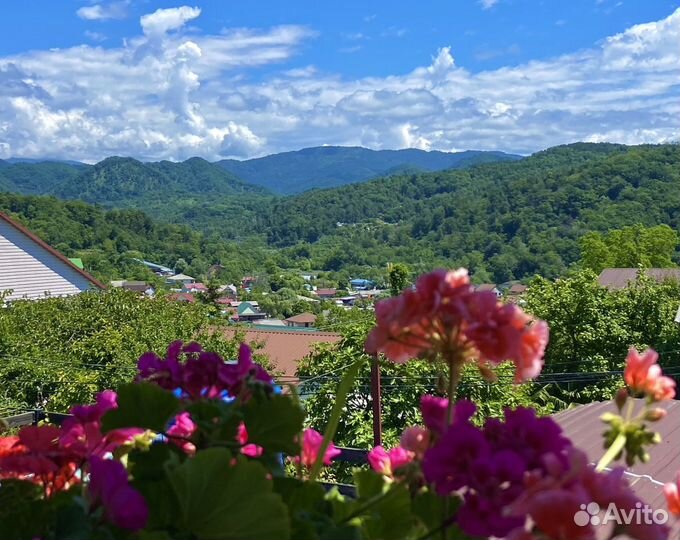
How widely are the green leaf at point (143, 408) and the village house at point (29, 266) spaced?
15.9m

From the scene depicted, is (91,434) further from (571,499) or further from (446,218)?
(446,218)

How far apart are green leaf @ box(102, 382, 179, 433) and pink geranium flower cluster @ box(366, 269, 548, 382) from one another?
0.60 ft

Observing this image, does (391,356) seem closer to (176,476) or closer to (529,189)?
(176,476)

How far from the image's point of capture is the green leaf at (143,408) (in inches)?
23.5

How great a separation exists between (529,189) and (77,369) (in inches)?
2423

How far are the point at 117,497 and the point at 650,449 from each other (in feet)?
6.76

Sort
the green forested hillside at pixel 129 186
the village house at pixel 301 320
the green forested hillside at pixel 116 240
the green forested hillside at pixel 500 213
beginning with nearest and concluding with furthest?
the green forested hillside at pixel 116 240 → the village house at pixel 301 320 → the green forested hillside at pixel 500 213 → the green forested hillside at pixel 129 186

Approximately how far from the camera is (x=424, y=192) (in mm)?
106625

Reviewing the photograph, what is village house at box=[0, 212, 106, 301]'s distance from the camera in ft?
51.4

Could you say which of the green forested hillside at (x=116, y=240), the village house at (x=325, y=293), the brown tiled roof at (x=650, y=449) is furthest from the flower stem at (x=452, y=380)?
the village house at (x=325, y=293)

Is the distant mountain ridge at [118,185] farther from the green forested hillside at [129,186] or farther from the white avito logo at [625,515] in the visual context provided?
the white avito logo at [625,515]

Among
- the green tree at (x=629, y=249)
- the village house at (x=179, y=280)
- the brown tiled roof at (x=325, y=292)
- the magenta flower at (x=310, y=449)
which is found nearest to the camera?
the magenta flower at (x=310, y=449)

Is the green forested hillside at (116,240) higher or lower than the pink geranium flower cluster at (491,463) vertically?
lower

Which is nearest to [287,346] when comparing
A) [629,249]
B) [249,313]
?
[629,249]
